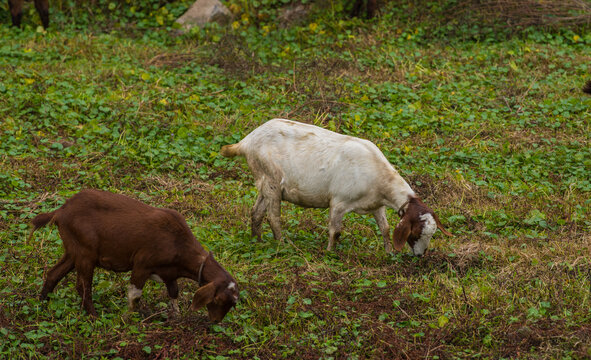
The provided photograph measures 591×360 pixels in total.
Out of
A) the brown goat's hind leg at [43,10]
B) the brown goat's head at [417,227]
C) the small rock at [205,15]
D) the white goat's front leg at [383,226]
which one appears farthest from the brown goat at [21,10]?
the brown goat's head at [417,227]

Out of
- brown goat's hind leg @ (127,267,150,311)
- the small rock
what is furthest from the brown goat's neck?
the small rock

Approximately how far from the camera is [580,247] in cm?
712

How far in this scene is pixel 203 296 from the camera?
5516 millimetres

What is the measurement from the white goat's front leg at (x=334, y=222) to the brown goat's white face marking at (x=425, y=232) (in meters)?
0.80

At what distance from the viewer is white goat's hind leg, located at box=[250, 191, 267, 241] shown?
7.59 m

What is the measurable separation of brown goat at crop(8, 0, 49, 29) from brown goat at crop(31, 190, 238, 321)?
30.0 feet

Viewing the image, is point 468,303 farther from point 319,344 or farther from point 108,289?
point 108,289

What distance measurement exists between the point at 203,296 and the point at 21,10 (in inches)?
413

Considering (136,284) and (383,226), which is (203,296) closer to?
(136,284)

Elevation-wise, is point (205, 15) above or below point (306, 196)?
above

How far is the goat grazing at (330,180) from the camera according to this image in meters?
6.97

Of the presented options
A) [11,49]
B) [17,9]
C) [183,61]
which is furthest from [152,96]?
[17,9]

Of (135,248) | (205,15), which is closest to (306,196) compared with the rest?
(135,248)

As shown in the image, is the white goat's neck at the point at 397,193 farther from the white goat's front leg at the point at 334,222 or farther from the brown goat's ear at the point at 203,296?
the brown goat's ear at the point at 203,296
